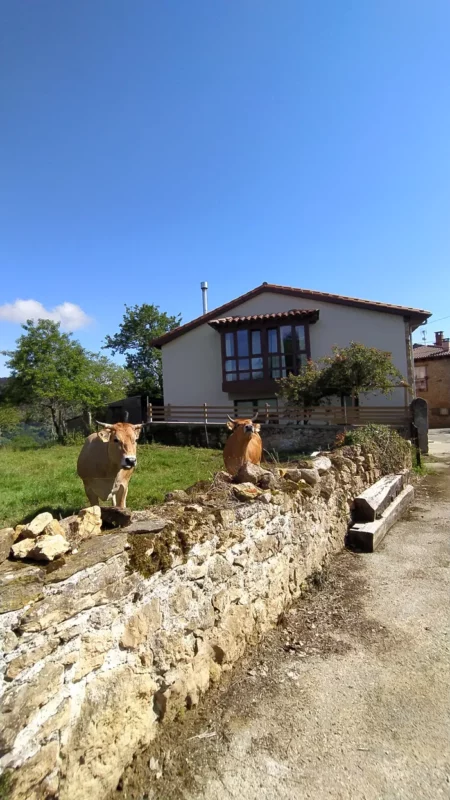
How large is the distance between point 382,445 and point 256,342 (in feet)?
46.5

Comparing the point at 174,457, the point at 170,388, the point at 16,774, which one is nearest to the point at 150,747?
the point at 16,774

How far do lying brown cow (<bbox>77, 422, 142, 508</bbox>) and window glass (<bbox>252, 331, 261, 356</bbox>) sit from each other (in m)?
15.8

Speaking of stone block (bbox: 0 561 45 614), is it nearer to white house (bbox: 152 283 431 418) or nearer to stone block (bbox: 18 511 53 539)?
stone block (bbox: 18 511 53 539)

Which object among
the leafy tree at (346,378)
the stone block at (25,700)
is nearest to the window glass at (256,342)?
the leafy tree at (346,378)

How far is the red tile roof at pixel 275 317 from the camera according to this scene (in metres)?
21.4

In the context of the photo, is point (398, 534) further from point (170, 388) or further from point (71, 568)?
point (170, 388)

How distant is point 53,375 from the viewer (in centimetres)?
2406

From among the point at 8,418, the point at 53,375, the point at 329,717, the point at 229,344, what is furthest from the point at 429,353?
the point at 329,717

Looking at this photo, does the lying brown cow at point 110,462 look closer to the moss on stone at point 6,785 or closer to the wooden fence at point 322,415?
the moss on stone at point 6,785

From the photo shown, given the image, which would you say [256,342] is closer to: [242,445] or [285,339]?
[285,339]

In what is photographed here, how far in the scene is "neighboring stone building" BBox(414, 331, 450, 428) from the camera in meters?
30.8

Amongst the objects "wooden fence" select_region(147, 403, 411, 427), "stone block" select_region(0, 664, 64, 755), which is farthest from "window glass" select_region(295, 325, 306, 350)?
"stone block" select_region(0, 664, 64, 755)

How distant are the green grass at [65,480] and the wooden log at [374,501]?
10.4 feet

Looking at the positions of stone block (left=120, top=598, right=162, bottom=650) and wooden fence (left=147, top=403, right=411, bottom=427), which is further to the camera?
wooden fence (left=147, top=403, right=411, bottom=427)
